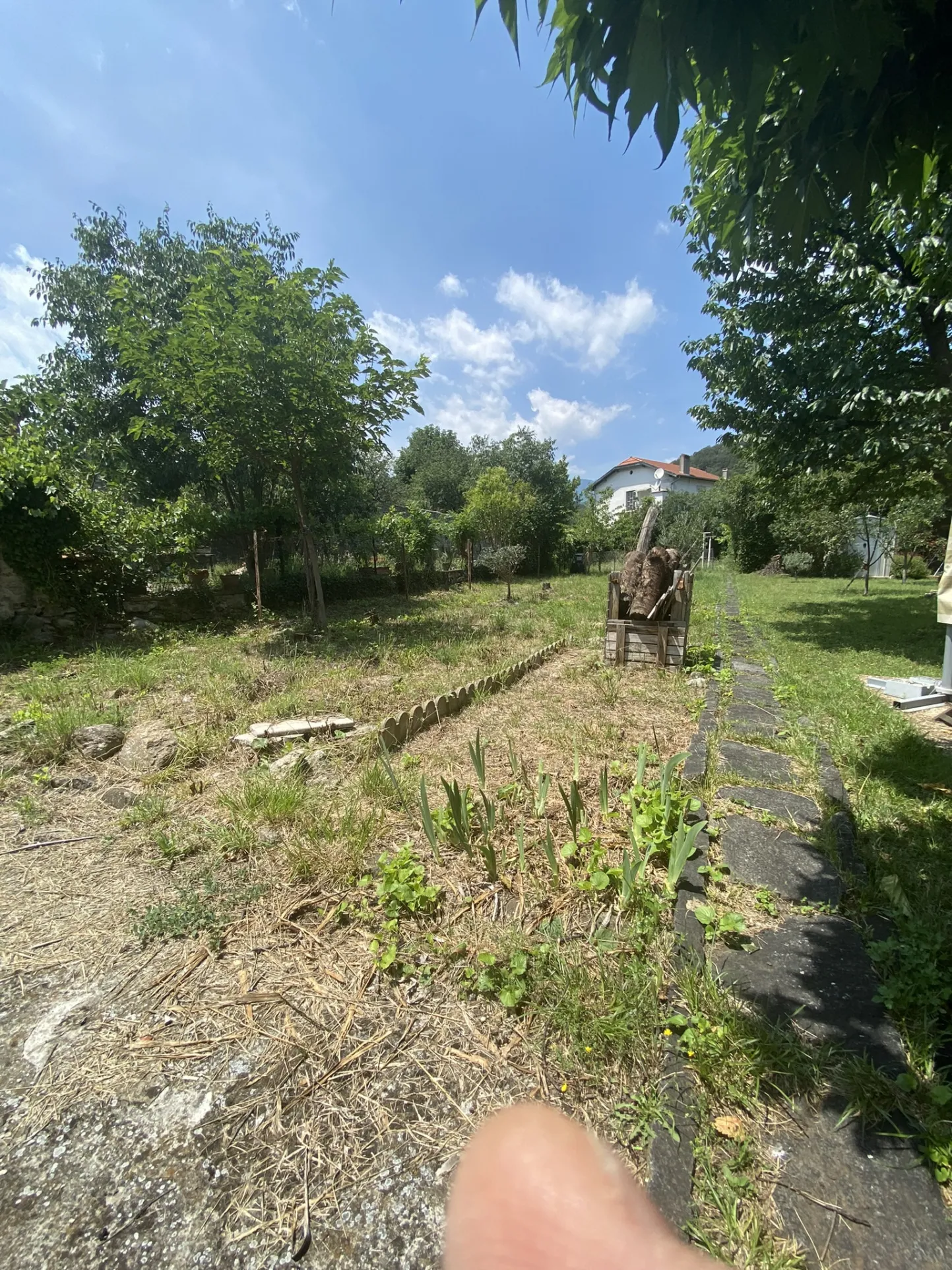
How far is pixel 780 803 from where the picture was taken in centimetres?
252

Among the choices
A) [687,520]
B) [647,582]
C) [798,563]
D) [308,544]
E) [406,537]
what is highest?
[687,520]

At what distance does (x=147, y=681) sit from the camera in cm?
465

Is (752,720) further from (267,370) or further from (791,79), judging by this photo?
(267,370)

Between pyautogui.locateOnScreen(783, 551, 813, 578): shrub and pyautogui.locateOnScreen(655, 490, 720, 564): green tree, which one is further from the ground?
pyautogui.locateOnScreen(655, 490, 720, 564): green tree

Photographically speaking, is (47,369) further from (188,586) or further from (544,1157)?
(544,1157)

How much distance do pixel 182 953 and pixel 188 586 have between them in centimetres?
782

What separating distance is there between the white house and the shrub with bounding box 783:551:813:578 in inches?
629

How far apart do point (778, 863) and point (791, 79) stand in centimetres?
244

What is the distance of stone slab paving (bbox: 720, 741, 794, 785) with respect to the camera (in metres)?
2.77

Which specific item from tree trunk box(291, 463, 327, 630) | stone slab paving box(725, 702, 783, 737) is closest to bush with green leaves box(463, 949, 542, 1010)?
stone slab paving box(725, 702, 783, 737)

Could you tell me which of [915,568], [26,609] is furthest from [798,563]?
[26,609]

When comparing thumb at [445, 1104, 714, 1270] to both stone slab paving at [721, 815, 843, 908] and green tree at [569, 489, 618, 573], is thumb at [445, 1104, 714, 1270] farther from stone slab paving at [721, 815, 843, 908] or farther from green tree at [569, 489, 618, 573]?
green tree at [569, 489, 618, 573]

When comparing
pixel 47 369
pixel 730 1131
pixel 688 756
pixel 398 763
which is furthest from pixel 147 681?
pixel 47 369

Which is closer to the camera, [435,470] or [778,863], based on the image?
[778,863]
